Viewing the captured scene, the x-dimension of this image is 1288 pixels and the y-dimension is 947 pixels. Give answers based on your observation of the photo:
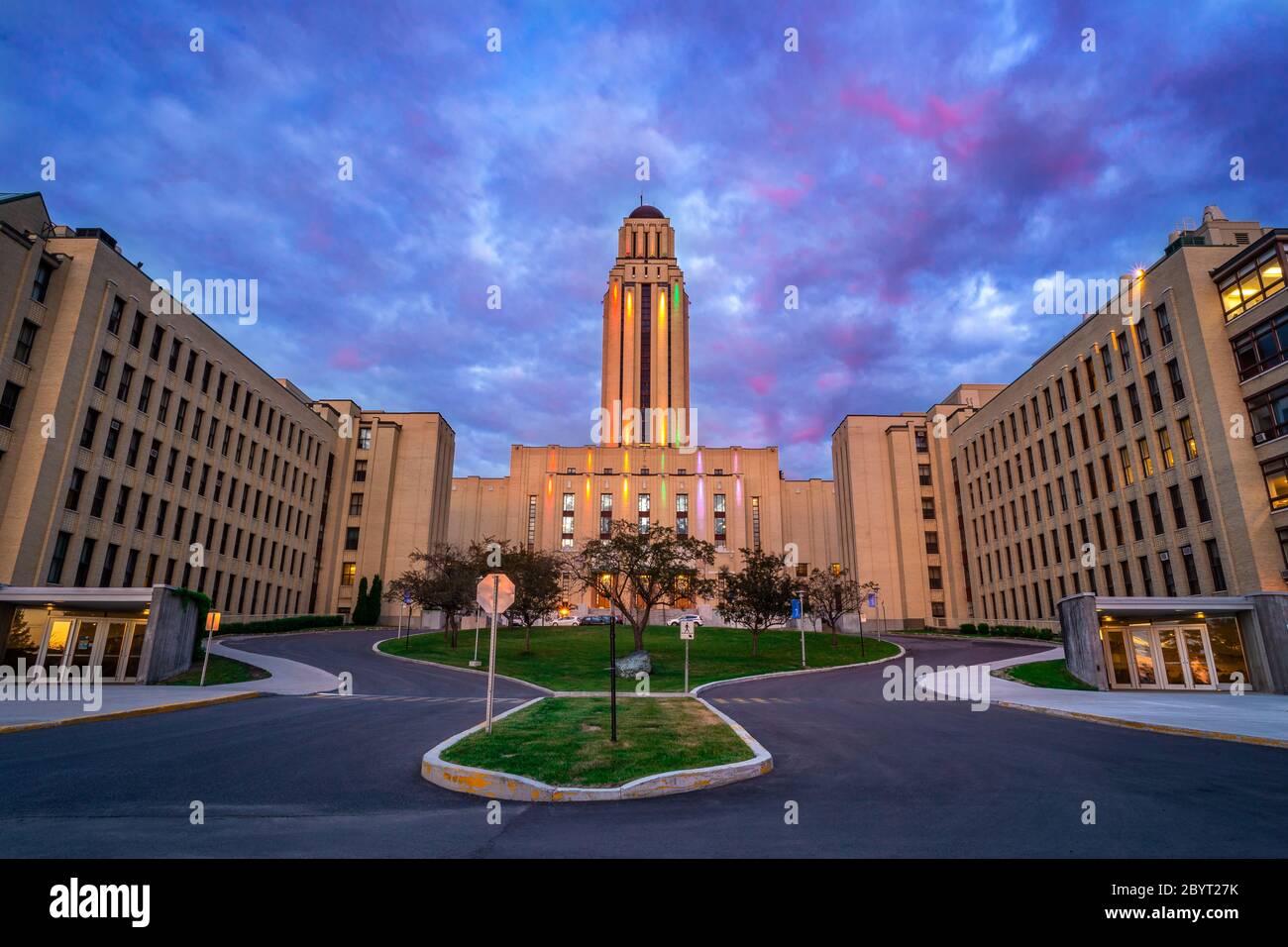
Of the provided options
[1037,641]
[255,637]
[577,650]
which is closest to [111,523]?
[255,637]

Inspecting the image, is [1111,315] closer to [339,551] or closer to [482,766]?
[482,766]

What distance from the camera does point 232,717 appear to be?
52.4ft

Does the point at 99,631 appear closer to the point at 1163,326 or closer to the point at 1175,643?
the point at 1175,643

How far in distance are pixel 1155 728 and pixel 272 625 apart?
5588cm

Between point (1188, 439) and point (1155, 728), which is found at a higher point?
point (1188, 439)

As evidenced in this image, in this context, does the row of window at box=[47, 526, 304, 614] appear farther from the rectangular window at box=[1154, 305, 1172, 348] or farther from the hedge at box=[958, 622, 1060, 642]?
the rectangular window at box=[1154, 305, 1172, 348]

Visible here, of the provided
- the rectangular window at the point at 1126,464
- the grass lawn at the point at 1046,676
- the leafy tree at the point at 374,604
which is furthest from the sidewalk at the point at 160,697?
the rectangular window at the point at 1126,464

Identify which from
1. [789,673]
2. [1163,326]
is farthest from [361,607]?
[1163,326]

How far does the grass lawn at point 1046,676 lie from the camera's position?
1053 inches

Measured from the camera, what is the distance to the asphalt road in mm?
5680

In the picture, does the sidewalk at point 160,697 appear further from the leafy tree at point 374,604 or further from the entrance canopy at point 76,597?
the leafy tree at point 374,604

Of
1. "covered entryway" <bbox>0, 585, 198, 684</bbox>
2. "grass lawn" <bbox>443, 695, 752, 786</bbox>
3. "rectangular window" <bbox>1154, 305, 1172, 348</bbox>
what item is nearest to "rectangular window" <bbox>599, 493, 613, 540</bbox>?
"rectangular window" <bbox>1154, 305, 1172, 348</bbox>

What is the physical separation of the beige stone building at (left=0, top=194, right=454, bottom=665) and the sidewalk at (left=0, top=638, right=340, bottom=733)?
13.4 meters

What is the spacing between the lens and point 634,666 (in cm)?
3269
